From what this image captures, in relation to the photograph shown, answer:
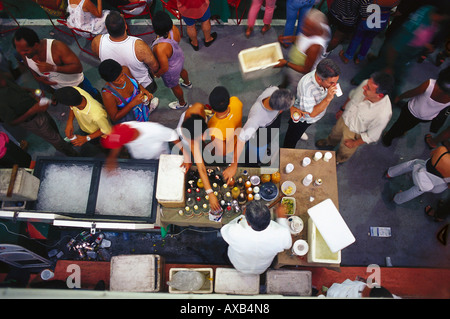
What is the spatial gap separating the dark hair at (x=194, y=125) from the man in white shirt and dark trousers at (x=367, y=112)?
202cm

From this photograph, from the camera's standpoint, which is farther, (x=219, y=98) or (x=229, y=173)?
(x=229, y=173)

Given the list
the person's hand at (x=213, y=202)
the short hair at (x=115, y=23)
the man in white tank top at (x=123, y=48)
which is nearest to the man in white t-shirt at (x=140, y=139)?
the person's hand at (x=213, y=202)

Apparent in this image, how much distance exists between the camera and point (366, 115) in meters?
3.46

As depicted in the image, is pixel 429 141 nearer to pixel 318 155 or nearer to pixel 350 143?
pixel 350 143

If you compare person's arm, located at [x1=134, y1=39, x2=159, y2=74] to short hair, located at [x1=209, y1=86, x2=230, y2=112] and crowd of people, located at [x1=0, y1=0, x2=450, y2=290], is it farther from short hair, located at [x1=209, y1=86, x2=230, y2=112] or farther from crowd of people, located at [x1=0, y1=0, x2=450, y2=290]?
short hair, located at [x1=209, y1=86, x2=230, y2=112]

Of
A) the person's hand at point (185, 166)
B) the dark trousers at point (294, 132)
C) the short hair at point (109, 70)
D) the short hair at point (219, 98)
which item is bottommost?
the person's hand at point (185, 166)

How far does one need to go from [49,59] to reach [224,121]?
2.64m

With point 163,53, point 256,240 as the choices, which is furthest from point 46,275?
point 163,53

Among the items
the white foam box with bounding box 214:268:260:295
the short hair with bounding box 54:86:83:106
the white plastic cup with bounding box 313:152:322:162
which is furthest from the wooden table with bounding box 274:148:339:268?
the short hair with bounding box 54:86:83:106

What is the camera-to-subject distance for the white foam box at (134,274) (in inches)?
131

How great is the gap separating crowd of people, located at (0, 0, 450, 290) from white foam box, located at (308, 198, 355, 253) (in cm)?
57

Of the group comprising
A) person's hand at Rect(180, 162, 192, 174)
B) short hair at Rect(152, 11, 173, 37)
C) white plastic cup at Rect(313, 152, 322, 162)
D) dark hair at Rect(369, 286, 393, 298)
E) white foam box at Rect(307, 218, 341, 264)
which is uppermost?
short hair at Rect(152, 11, 173, 37)

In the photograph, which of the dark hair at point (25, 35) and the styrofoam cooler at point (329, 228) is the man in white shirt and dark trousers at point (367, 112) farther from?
the dark hair at point (25, 35)

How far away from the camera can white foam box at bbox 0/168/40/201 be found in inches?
117
